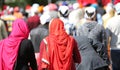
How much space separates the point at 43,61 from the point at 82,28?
109 inches

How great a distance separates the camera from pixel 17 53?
7.46m

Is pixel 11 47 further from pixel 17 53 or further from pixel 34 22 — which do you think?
pixel 34 22

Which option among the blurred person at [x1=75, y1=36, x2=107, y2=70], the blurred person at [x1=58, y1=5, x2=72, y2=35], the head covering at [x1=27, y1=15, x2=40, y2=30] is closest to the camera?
the blurred person at [x1=75, y1=36, x2=107, y2=70]

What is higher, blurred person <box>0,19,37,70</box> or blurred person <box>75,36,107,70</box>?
blurred person <box>0,19,37,70</box>

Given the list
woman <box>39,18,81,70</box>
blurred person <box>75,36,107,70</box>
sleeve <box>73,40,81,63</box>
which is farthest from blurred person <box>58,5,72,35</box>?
woman <box>39,18,81,70</box>

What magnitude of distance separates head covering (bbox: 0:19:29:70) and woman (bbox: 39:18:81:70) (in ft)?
1.30

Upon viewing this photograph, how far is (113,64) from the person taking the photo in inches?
378

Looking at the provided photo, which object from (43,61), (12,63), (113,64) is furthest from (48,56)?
(113,64)

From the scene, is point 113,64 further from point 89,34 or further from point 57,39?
point 57,39

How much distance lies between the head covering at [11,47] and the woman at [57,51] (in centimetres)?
40

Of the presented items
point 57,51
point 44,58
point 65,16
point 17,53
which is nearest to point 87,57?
point 57,51

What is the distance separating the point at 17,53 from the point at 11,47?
15cm

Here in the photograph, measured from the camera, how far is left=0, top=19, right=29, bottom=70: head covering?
7.48m

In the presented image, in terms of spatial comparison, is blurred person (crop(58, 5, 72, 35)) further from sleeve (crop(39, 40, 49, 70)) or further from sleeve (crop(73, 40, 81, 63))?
sleeve (crop(39, 40, 49, 70))
